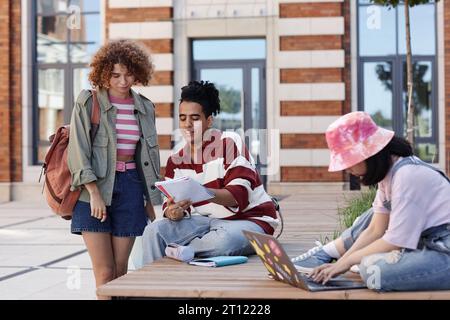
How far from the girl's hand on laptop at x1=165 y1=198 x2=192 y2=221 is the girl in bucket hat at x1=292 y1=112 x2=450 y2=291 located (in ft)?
4.48

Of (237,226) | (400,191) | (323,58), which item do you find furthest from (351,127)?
(323,58)

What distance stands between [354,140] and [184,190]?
53.1 inches

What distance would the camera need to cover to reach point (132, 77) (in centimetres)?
493

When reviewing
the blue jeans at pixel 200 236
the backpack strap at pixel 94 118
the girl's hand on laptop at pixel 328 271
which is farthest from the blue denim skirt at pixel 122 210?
the girl's hand on laptop at pixel 328 271

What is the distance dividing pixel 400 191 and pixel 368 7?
1329cm

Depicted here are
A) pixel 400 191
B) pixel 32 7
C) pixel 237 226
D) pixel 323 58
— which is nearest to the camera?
pixel 400 191

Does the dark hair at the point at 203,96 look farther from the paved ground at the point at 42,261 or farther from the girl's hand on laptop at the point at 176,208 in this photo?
the paved ground at the point at 42,261

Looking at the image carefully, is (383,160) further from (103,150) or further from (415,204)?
(103,150)

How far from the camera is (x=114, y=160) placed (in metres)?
4.80

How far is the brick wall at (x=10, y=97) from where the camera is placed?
57.7 ft

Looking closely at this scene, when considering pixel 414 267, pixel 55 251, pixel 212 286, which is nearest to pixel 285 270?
pixel 212 286

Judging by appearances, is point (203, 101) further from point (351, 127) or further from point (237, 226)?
point (351, 127)

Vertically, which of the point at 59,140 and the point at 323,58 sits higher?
the point at 323,58
